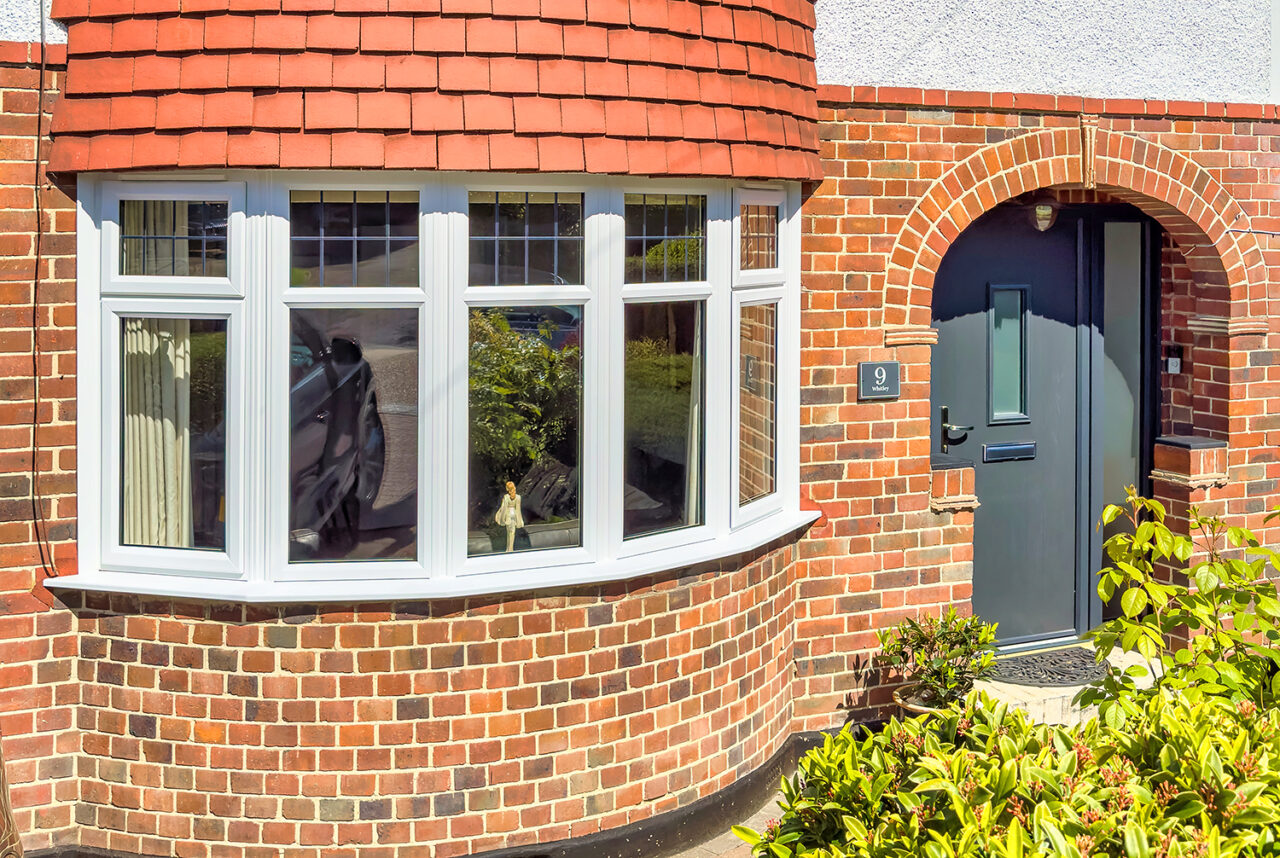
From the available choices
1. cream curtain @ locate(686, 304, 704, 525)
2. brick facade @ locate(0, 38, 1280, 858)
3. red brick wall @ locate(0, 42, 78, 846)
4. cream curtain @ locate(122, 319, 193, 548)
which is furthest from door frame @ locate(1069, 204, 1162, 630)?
red brick wall @ locate(0, 42, 78, 846)

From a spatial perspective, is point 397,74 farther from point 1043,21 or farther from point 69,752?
point 1043,21

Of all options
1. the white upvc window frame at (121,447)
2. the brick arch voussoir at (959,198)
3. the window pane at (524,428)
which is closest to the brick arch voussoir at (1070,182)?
the brick arch voussoir at (959,198)

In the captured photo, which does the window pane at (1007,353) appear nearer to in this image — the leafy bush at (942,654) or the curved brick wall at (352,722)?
the leafy bush at (942,654)

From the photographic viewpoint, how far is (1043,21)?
22.8 feet

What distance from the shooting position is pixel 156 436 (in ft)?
17.8

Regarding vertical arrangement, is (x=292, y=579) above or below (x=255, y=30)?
below

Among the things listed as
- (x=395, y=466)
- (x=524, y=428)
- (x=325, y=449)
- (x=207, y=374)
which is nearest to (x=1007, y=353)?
(x=524, y=428)

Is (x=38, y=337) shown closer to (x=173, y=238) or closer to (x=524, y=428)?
(x=173, y=238)

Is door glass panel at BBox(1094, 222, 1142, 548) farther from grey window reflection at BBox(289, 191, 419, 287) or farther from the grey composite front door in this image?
grey window reflection at BBox(289, 191, 419, 287)

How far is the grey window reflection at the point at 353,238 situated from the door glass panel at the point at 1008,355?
3.66 metres

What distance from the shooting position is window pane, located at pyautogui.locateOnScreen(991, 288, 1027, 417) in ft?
25.2

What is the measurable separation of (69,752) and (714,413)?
9.53 ft

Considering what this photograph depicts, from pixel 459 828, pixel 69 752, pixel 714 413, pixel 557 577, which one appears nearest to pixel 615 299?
pixel 714 413

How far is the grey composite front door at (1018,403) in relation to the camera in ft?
24.8
